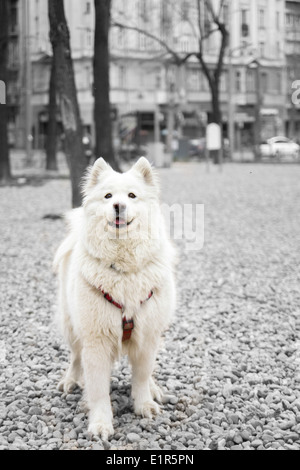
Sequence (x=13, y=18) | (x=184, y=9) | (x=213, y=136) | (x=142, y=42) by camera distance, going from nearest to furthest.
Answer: (x=13, y=18) → (x=213, y=136) → (x=184, y=9) → (x=142, y=42)

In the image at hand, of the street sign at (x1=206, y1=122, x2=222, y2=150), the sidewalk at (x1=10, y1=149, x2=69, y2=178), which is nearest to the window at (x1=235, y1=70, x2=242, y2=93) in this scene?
the street sign at (x1=206, y1=122, x2=222, y2=150)

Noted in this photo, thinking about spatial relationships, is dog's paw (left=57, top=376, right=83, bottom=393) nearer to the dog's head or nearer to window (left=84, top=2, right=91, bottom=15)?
the dog's head

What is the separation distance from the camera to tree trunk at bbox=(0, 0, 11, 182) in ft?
60.0

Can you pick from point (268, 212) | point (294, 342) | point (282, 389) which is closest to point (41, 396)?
Answer: point (282, 389)

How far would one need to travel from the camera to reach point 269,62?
2294cm

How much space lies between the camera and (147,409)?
3.52 meters

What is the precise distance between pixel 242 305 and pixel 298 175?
17.6 m

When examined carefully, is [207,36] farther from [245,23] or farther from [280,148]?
[245,23]

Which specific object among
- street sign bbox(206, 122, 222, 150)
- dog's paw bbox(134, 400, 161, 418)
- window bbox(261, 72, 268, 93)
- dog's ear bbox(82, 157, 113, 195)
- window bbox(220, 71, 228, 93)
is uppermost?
window bbox(220, 71, 228, 93)

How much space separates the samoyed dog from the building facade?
8731mm

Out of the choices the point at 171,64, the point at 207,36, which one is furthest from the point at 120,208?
the point at 171,64

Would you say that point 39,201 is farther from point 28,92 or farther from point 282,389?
point 282,389

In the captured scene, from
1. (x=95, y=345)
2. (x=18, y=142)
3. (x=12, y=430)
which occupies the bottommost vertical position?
(x=12, y=430)

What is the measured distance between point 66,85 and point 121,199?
25.8 ft
